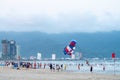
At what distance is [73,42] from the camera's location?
209 ft

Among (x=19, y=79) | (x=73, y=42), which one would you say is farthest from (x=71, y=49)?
(x=19, y=79)

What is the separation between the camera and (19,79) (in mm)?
37000

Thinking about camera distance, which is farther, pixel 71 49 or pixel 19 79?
pixel 71 49

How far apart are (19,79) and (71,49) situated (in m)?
25.2

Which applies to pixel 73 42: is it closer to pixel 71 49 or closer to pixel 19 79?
pixel 71 49

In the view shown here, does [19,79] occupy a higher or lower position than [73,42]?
lower

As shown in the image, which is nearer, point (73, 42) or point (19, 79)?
point (19, 79)

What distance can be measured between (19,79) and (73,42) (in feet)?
90.4

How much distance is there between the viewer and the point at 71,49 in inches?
2416

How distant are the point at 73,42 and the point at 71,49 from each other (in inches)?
100
